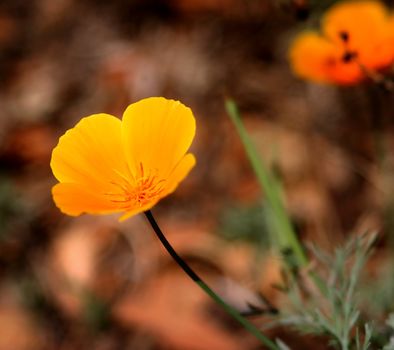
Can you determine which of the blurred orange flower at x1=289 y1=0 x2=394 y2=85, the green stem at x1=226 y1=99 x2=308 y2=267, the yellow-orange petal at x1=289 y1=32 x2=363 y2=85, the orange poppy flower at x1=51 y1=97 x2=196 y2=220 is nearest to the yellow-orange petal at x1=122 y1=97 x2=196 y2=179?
the orange poppy flower at x1=51 y1=97 x2=196 y2=220

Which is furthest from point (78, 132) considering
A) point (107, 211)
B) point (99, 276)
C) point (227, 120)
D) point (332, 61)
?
point (227, 120)

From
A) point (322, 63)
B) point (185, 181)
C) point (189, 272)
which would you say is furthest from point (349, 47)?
point (185, 181)

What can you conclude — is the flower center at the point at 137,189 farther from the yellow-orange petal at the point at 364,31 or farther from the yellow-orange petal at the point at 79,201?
the yellow-orange petal at the point at 364,31

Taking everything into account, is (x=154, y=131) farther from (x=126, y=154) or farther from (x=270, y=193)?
(x=270, y=193)

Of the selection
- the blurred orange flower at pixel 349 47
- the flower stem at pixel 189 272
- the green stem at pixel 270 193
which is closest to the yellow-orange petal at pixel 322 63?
the blurred orange flower at pixel 349 47

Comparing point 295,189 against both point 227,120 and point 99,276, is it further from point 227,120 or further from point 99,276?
point 99,276
